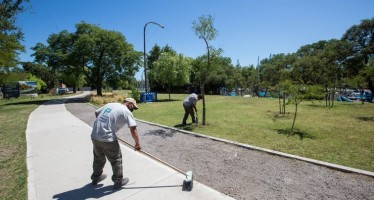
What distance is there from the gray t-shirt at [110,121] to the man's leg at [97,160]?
0.58 feet

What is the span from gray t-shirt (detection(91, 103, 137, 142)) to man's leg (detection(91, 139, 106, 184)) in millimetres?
175

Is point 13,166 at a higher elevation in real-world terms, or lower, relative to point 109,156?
lower

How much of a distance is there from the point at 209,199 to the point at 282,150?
3.46 meters

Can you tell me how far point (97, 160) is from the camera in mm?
4219

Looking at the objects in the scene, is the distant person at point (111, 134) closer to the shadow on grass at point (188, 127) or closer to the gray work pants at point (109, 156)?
the gray work pants at point (109, 156)

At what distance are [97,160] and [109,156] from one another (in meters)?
0.35

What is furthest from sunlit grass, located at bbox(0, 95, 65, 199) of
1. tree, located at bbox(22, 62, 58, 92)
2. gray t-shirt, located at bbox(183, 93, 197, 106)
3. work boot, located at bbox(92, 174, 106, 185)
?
tree, located at bbox(22, 62, 58, 92)

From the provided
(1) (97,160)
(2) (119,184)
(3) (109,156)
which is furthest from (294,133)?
(1) (97,160)

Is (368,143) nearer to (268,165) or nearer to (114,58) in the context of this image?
(268,165)

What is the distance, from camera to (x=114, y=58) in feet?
92.4

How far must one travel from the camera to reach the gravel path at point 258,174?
4.00 metres

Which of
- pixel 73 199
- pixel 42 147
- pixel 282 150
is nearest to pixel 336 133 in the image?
pixel 282 150

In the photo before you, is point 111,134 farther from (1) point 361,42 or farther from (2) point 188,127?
(1) point 361,42

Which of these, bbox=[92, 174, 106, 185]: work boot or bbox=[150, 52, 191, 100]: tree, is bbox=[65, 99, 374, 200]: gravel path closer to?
bbox=[92, 174, 106, 185]: work boot
